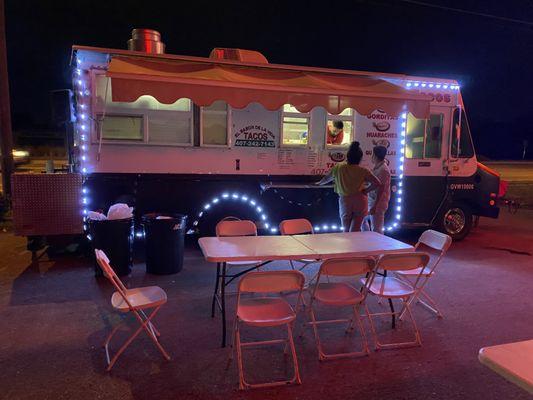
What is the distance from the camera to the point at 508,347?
2.13 m

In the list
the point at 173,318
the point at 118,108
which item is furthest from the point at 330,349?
the point at 118,108

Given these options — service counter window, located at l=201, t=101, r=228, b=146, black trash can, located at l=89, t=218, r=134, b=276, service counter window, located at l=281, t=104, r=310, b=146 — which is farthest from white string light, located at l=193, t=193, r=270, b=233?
black trash can, located at l=89, t=218, r=134, b=276

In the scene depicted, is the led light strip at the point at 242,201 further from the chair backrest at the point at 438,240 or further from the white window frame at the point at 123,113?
the chair backrest at the point at 438,240

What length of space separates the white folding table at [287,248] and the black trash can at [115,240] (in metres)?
1.77

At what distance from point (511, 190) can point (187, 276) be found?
18481 mm

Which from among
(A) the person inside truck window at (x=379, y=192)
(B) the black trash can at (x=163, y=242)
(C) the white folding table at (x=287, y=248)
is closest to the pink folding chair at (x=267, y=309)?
(C) the white folding table at (x=287, y=248)

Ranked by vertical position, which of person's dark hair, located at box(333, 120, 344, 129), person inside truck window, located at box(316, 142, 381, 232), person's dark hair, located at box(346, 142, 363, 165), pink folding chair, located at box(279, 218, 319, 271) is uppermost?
person's dark hair, located at box(333, 120, 344, 129)

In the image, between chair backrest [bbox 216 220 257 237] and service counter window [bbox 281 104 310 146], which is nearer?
chair backrest [bbox 216 220 257 237]

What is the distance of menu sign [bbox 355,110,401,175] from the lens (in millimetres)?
7703

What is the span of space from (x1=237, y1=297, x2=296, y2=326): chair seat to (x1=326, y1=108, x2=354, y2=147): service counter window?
4.44m

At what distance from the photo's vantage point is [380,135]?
25.6 feet

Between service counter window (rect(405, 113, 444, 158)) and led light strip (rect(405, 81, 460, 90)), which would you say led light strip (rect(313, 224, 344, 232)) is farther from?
led light strip (rect(405, 81, 460, 90))

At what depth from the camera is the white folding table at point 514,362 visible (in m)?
1.88

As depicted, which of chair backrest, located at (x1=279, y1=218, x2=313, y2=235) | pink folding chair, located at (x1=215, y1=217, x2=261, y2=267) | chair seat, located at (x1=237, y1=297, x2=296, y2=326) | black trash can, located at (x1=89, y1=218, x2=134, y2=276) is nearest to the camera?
chair seat, located at (x1=237, y1=297, x2=296, y2=326)
